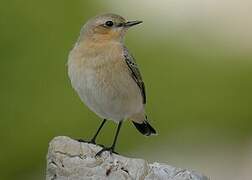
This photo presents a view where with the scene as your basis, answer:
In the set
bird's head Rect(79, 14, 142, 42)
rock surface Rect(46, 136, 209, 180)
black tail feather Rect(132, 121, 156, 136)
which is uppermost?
bird's head Rect(79, 14, 142, 42)

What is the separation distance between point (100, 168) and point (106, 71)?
0.81m

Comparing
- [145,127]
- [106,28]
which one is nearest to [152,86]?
[145,127]

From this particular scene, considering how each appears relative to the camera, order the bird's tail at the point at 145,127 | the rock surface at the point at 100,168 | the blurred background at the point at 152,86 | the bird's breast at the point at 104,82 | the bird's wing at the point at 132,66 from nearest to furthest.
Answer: the rock surface at the point at 100,168, the bird's breast at the point at 104,82, the bird's wing at the point at 132,66, the bird's tail at the point at 145,127, the blurred background at the point at 152,86

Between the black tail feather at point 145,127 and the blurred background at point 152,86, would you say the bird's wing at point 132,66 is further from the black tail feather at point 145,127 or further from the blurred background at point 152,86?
the blurred background at point 152,86

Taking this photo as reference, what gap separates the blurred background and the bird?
80.9 inches

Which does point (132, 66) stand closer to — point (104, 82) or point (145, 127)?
point (104, 82)

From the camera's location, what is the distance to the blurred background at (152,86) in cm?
852

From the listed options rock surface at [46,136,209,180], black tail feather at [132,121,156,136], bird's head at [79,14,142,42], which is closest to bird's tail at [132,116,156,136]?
black tail feather at [132,121,156,136]

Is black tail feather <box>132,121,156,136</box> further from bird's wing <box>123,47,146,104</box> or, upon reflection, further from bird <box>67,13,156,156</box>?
bird's wing <box>123,47,146,104</box>

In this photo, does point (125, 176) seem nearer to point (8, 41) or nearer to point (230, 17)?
point (8, 41)

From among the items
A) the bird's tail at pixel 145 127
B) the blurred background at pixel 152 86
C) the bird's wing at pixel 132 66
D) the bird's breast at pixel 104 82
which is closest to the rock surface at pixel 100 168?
the bird's breast at pixel 104 82

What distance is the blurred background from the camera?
852 cm

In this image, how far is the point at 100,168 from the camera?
5.23 metres

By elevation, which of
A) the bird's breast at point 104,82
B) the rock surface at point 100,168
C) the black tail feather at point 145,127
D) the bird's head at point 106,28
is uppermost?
the bird's head at point 106,28
